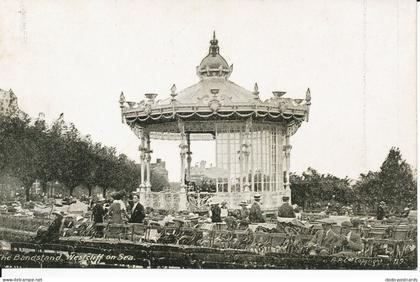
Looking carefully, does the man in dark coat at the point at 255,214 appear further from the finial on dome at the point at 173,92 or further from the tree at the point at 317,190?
the tree at the point at 317,190

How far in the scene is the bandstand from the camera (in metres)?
19.1

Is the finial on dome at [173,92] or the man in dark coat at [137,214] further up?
the finial on dome at [173,92]

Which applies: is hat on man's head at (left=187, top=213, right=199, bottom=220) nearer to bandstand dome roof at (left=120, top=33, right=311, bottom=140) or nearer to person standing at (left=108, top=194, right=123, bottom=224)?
person standing at (left=108, top=194, right=123, bottom=224)

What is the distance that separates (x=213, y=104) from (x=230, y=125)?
1.02 meters

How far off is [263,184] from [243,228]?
2948 mm

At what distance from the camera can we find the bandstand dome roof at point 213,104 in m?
19.0

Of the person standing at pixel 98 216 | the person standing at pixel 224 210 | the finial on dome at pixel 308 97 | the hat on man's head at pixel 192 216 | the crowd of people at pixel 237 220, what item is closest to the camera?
the crowd of people at pixel 237 220

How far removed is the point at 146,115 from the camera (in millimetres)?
19750

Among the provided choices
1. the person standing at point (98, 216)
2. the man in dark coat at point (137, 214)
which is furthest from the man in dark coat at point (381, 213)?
the person standing at point (98, 216)

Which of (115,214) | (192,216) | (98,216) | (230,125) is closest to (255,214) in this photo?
(192,216)

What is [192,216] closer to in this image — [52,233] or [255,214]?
[255,214]
